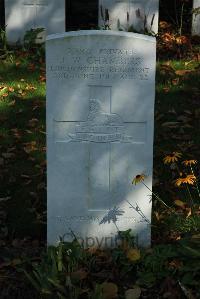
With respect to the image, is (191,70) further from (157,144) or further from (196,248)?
(196,248)

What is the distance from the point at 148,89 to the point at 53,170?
893 millimetres

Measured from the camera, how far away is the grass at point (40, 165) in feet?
14.1

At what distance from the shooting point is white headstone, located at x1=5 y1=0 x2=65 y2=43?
31.1 ft

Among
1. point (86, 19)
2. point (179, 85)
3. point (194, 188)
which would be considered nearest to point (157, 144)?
point (194, 188)

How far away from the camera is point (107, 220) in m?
4.56

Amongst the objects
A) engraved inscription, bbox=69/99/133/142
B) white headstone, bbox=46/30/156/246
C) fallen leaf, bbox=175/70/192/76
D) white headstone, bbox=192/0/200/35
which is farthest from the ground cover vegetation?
white headstone, bbox=192/0/200/35

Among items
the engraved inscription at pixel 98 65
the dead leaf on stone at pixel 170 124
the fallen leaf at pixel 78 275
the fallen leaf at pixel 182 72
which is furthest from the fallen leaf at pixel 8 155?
the fallen leaf at pixel 182 72

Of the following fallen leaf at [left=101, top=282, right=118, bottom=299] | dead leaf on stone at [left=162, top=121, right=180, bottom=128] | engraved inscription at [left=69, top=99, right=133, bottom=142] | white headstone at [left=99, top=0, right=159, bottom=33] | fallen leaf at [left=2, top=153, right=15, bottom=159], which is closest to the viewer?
fallen leaf at [left=101, top=282, right=118, bottom=299]

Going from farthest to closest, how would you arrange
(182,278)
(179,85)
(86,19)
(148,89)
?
(86,19), (179,85), (148,89), (182,278)

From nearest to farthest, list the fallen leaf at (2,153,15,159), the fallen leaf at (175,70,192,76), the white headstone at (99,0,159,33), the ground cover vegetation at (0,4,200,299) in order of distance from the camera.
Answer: the ground cover vegetation at (0,4,200,299), the fallen leaf at (2,153,15,159), the fallen leaf at (175,70,192,76), the white headstone at (99,0,159,33)

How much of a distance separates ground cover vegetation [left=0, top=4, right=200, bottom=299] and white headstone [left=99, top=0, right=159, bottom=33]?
1508 mm

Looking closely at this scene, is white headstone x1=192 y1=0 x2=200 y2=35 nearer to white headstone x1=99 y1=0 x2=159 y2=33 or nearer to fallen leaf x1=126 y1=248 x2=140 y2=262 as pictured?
white headstone x1=99 y1=0 x2=159 y2=33

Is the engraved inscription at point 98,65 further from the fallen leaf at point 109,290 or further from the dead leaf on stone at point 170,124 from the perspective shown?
the dead leaf on stone at point 170,124

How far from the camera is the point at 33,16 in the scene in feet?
31.2
